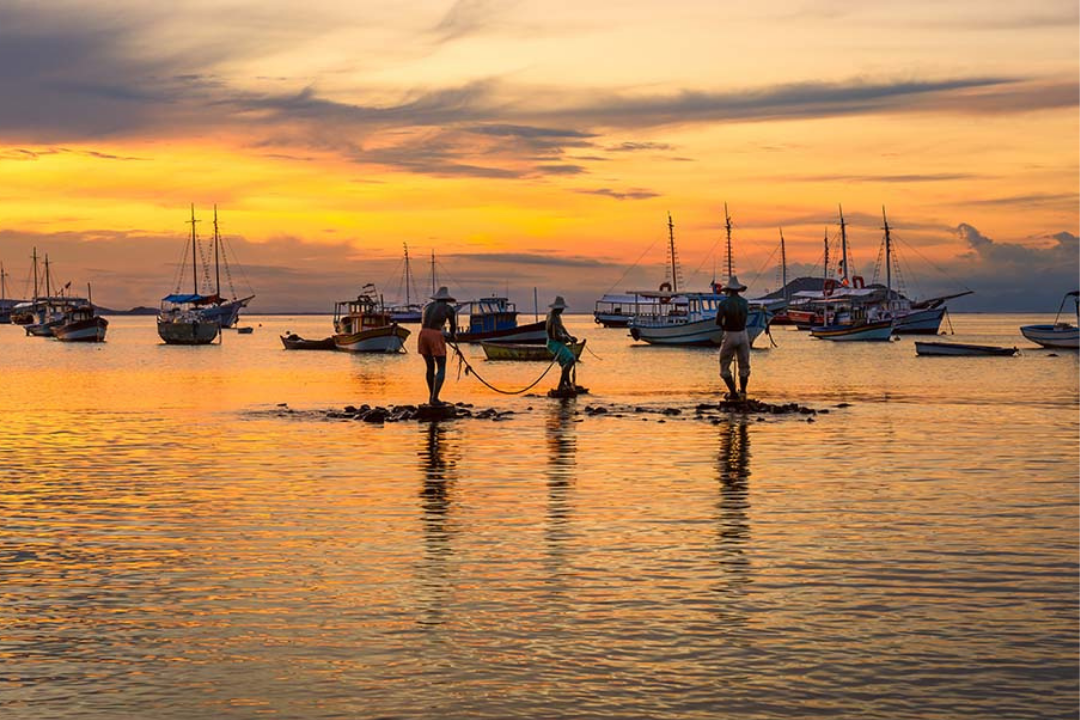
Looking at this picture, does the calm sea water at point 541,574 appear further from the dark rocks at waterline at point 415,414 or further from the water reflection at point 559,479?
the dark rocks at waterline at point 415,414

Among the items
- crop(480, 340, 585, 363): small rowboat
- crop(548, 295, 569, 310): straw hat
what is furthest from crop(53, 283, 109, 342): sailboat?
crop(548, 295, 569, 310): straw hat

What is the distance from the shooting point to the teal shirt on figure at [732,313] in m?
27.4

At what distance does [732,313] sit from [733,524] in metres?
14.1

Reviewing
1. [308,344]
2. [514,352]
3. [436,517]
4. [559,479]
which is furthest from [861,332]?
[436,517]

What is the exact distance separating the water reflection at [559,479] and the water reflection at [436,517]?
3.11 feet

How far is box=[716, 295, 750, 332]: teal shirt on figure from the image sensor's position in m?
27.4

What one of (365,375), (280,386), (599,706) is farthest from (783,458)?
(365,375)

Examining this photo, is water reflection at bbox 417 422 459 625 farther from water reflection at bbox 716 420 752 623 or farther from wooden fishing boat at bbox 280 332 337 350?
wooden fishing boat at bbox 280 332 337 350

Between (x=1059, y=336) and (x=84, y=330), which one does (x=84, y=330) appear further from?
(x=1059, y=336)

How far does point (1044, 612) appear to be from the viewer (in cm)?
966

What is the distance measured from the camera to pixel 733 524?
540 inches

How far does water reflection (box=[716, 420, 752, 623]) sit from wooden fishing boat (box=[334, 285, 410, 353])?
54.8m

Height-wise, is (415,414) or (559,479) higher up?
(415,414)

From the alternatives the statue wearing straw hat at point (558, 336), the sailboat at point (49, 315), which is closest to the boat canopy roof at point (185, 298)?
the sailboat at point (49, 315)
